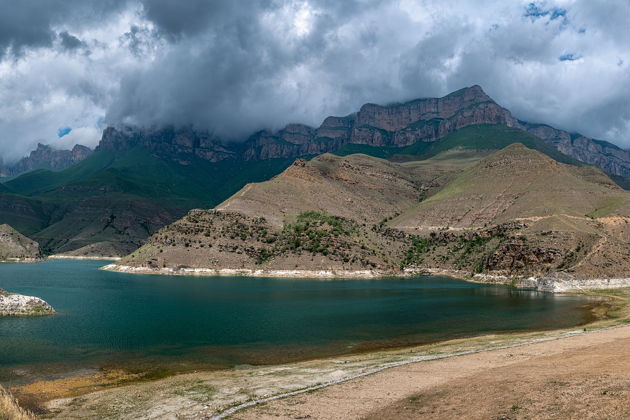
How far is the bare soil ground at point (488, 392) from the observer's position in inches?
803

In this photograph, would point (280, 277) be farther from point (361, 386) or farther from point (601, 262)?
point (361, 386)

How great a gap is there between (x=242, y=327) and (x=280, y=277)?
285 feet

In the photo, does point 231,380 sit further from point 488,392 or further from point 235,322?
point 235,322

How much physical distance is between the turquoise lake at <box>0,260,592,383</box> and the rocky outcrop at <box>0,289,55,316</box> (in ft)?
7.82

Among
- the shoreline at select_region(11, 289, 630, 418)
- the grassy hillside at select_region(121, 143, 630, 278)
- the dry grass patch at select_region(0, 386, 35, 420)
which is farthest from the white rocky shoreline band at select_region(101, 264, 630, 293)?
the dry grass patch at select_region(0, 386, 35, 420)

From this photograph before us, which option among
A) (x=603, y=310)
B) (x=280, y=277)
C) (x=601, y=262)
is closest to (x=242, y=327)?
(x=603, y=310)

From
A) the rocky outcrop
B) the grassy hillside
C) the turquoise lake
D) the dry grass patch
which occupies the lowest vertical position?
the turquoise lake

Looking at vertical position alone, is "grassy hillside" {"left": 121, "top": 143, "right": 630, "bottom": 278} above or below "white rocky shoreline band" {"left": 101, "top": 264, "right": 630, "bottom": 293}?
above

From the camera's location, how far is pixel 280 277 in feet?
482

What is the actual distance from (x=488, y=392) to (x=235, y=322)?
4460 cm

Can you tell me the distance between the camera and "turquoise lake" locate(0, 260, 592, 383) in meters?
44.1

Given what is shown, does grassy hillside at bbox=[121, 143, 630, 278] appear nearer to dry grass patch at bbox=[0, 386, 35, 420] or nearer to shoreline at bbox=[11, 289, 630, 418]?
shoreline at bbox=[11, 289, 630, 418]

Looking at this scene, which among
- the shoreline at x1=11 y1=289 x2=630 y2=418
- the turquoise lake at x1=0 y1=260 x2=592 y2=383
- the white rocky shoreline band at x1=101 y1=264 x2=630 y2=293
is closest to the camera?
the shoreline at x1=11 y1=289 x2=630 y2=418

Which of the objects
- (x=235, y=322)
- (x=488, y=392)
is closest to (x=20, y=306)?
(x=235, y=322)
